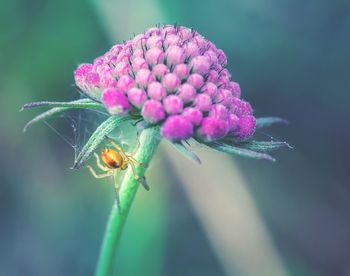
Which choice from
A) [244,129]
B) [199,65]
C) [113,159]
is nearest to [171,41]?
[199,65]

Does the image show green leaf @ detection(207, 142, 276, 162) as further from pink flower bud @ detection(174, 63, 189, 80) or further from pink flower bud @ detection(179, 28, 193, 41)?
pink flower bud @ detection(179, 28, 193, 41)

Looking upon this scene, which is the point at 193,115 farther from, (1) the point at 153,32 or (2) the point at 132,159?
(1) the point at 153,32

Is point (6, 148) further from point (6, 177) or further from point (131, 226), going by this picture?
point (131, 226)

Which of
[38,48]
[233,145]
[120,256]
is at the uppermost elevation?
[38,48]

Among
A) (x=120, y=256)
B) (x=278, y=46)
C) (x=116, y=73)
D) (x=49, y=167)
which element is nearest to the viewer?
(x=116, y=73)

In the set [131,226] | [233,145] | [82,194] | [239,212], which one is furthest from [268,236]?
[233,145]
